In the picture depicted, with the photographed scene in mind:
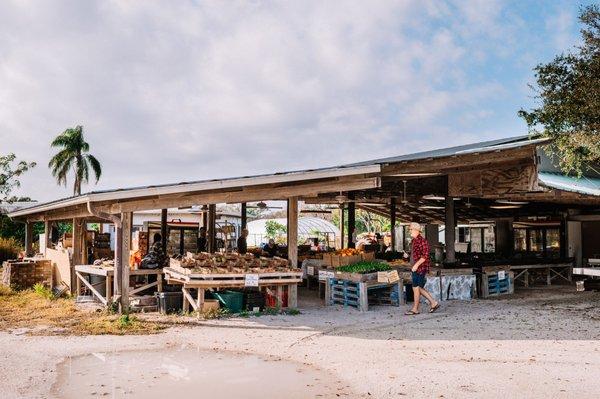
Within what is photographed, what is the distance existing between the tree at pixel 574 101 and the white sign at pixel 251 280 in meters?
7.80

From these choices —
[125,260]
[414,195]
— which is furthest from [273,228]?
[125,260]

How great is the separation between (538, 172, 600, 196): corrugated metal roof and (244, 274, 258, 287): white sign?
679 centimetres

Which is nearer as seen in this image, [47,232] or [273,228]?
[47,232]

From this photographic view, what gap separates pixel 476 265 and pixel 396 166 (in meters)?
4.84

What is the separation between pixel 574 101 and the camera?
43.4 ft

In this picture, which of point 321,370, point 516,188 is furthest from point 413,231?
point 321,370

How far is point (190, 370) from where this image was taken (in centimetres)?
693

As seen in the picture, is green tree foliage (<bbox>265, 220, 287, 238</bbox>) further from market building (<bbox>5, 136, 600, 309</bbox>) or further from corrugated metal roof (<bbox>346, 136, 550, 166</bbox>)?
corrugated metal roof (<bbox>346, 136, 550, 166</bbox>)

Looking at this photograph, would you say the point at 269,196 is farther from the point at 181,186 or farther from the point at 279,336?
the point at 279,336

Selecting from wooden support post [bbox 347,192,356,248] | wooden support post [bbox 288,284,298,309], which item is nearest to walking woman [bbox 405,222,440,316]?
wooden support post [bbox 288,284,298,309]

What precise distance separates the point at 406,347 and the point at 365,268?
4.26 m

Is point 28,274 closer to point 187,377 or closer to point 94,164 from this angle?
point 187,377

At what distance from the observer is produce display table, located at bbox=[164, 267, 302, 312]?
10.8 m

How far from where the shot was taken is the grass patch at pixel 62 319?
9.68m
